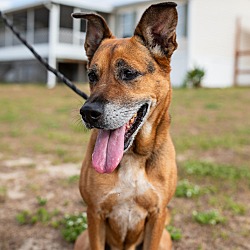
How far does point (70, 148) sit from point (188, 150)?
2186 mm

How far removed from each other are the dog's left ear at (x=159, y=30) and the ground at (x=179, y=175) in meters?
0.79

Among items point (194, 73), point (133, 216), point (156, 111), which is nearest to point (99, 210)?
point (133, 216)

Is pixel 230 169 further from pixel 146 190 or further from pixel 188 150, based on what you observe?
pixel 146 190

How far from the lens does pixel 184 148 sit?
7117 millimetres

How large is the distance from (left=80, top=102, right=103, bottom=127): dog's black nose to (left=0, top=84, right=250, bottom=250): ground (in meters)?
0.61

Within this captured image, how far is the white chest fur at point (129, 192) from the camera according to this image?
282 cm

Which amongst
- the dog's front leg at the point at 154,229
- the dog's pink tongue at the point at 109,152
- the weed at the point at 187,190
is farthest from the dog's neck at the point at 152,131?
the weed at the point at 187,190

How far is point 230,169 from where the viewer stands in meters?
5.68

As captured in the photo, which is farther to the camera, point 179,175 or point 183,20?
point 183,20

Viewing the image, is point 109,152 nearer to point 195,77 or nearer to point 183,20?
point 195,77

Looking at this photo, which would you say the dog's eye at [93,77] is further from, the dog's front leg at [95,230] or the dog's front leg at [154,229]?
the dog's front leg at [154,229]

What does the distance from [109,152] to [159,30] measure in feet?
3.18

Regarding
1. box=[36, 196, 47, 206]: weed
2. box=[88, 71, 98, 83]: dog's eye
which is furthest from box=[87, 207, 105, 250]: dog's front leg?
box=[36, 196, 47, 206]: weed

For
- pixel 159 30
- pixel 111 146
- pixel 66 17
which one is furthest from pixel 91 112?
pixel 66 17
